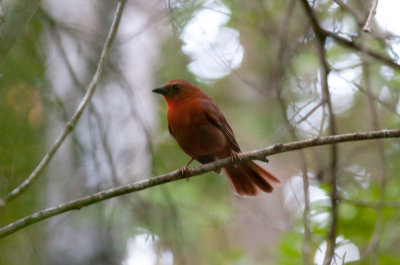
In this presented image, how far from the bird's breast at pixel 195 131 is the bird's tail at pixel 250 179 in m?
0.44

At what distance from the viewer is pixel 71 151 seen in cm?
509

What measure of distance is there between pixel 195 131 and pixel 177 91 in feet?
1.75

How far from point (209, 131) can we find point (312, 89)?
1149 millimetres

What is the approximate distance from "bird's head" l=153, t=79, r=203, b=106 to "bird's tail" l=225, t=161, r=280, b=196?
2.49 ft

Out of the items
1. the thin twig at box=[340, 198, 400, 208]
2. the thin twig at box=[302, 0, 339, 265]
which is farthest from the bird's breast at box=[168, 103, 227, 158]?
the thin twig at box=[340, 198, 400, 208]

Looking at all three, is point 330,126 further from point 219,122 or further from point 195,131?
point 195,131

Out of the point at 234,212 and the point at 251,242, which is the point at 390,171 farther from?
the point at 251,242

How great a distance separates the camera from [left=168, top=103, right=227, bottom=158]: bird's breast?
14.1 ft

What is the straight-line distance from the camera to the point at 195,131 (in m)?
4.31

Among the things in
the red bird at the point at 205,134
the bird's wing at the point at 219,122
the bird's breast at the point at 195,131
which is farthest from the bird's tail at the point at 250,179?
the bird's breast at the point at 195,131

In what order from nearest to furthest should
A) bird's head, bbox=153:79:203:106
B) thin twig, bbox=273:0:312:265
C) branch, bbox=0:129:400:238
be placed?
branch, bbox=0:129:400:238 < thin twig, bbox=273:0:312:265 < bird's head, bbox=153:79:203:106

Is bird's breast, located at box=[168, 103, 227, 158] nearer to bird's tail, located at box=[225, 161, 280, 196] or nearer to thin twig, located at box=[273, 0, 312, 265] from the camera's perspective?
bird's tail, located at box=[225, 161, 280, 196]

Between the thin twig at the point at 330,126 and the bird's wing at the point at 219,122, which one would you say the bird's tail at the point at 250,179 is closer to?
the bird's wing at the point at 219,122

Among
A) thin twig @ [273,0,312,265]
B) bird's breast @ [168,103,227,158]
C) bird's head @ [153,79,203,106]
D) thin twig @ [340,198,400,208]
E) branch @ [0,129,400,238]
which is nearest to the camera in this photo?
branch @ [0,129,400,238]
